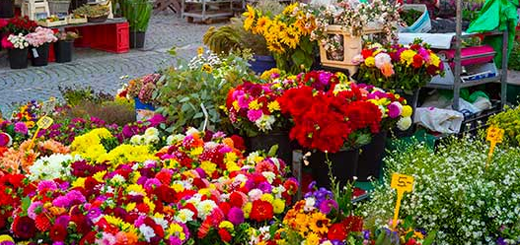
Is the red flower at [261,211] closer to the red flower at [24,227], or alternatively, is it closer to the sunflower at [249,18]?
the red flower at [24,227]

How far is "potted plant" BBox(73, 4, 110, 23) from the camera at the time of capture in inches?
442

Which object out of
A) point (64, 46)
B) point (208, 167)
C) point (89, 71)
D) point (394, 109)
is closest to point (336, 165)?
point (394, 109)

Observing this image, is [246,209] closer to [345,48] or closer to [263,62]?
[345,48]

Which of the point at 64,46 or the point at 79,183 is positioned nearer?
the point at 79,183

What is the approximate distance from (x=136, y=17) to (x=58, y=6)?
4.47 ft

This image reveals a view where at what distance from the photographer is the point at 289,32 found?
5.28 meters

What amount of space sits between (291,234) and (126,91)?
11.2ft

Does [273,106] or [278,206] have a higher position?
[273,106]

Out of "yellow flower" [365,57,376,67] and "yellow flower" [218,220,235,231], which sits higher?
"yellow flower" [365,57,376,67]

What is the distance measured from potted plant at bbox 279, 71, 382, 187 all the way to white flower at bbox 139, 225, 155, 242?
1.38 meters

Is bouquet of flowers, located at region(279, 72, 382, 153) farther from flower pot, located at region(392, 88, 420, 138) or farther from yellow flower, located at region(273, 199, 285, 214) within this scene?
flower pot, located at region(392, 88, 420, 138)

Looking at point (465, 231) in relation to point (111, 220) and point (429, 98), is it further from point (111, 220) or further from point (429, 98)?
point (429, 98)

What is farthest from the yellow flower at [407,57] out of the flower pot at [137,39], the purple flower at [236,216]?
the flower pot at [137,39]

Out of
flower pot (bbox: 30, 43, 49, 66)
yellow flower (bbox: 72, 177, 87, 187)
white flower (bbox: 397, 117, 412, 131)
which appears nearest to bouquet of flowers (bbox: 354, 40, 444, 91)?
white flower (bbox: 397, 117, 412, 131)
